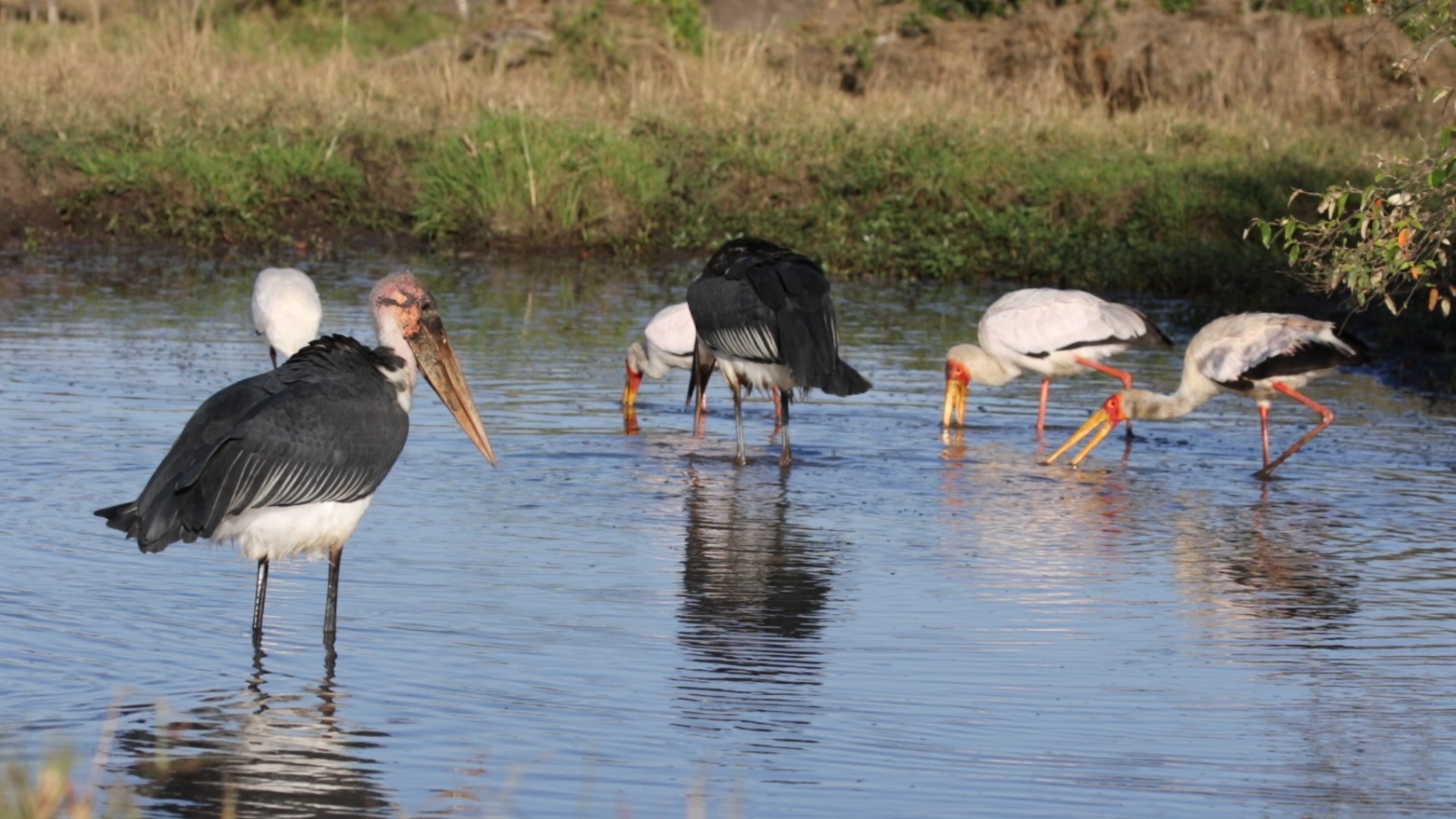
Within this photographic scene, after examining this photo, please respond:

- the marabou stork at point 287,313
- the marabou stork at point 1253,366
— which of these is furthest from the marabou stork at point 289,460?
the marabou stork at point 1253,366

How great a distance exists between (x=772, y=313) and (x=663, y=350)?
1.64m

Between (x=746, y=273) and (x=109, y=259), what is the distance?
772cm

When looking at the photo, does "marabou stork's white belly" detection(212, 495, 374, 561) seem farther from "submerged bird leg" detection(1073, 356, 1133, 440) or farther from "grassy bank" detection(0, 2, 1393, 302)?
"grassy bank" detection(0, 2, 1393, 302)

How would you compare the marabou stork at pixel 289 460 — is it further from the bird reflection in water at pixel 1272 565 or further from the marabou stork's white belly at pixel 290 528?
the bird reflection in water at pixel 1272 565

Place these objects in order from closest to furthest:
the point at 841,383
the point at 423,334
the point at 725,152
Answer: the point at 423,334
the point at 841,383
the point at 725,152

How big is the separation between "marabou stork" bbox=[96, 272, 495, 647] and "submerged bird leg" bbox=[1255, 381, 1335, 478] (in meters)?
4.25

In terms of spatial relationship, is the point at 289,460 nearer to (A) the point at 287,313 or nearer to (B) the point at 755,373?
(B) the point at 755,373

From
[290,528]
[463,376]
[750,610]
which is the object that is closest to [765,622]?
[750,610]

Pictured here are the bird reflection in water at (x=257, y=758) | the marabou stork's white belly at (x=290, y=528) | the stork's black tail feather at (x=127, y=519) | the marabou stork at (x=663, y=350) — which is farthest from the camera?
the marabou stork at (x=663, y=350)

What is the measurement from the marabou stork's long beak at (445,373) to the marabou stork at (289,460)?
0.15 meters

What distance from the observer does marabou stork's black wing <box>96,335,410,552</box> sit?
4.87 metres

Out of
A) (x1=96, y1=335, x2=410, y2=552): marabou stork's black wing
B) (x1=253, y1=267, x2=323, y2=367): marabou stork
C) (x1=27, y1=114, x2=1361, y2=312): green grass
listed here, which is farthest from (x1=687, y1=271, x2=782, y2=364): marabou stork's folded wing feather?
(x1=27, y1=114, x2=1361, y2=312): green grass

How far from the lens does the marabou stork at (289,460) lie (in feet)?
16.0

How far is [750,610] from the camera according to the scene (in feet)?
19.7
